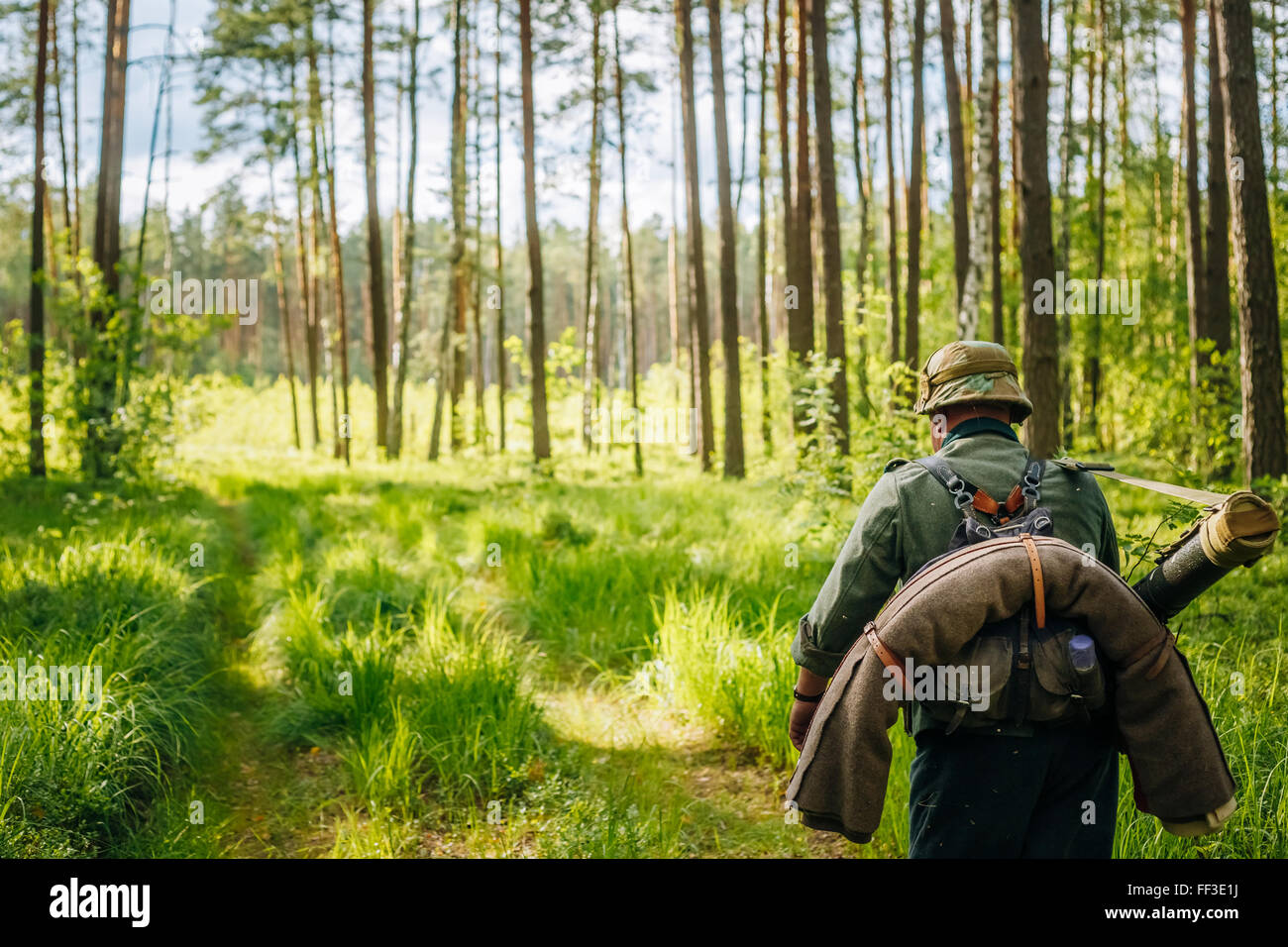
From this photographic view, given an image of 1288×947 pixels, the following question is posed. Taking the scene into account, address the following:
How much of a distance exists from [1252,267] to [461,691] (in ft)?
25.2

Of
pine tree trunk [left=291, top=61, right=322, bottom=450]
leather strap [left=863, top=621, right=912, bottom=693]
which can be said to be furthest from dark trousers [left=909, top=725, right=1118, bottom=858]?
pine tree trunk [left=291, top=61, right=322, bottom=450]

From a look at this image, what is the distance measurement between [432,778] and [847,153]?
26.1m

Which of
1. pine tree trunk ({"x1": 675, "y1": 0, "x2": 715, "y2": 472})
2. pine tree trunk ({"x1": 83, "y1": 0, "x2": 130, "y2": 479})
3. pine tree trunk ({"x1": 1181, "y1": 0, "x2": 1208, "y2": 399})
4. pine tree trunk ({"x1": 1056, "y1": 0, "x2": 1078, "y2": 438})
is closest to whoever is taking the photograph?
pine tree trunk ({"x1": 83, "y1": 0, "x2": 130, "y2": 479})

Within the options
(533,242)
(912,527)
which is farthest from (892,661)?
(533,242)

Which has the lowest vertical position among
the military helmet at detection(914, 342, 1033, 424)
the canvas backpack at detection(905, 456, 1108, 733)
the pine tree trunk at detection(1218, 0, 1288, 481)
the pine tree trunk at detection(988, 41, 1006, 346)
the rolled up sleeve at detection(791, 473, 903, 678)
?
the canvas backpack at detection(905, 456, 1108, 733)

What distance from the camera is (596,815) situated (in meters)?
4.06

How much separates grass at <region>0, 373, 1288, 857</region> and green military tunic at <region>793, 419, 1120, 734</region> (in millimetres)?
1386

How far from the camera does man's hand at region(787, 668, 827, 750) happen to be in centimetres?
282

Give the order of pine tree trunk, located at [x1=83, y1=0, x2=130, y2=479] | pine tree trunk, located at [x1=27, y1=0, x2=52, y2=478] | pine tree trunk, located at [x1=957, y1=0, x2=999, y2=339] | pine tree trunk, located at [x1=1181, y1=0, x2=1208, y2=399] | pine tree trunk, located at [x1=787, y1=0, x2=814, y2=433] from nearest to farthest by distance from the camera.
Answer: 1. pine tree trunk, located at [x1=957, y1=0, x2=999, y2=339]
2. pine tree trunk, located at [x1=83, y1=0, x2=130, y2=479]
3. pine tree trunk, located at [x1=27, y1=0, x2=52, y2=478]
4. pine tree trunk, located at [x1=787, y1=0, x2=814, y2=433]
5. pine tree trunk, located at [x1=1181, y1=0, x2=1208, y2=399]

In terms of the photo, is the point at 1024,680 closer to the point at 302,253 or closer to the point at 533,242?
the point at 533,242

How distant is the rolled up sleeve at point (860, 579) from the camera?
2672 millimetres

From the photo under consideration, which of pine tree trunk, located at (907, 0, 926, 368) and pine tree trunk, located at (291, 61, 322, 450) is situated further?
pine tree trunk, located at (291, 61, 322, 450)

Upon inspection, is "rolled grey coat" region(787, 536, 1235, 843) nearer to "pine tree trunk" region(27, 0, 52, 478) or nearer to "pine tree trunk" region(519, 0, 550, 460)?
"pine tree trunk" region(27, 0, 52, 478)
